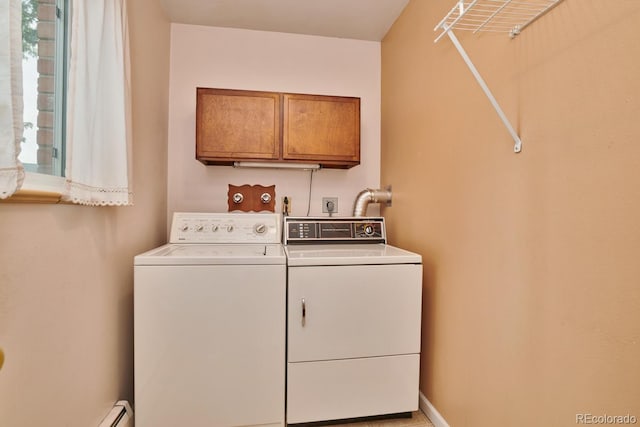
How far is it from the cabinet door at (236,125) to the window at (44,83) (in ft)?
2.74

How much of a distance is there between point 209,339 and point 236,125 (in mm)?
1306

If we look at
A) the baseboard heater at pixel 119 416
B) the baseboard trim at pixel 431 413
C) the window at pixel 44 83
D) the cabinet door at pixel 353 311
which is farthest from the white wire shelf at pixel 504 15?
the baseboard heater at pixel 119 416

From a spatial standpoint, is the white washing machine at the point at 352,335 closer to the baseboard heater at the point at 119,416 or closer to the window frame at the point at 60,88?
the baseboard heater at the point at 119,416

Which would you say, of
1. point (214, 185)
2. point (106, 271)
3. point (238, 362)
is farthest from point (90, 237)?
point (214, 185)

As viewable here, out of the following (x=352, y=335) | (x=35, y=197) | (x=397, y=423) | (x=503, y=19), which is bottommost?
(x=397, y=423)

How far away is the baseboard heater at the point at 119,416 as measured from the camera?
1.28m

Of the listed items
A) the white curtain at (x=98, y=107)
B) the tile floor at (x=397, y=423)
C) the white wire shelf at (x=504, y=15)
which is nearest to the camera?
the white wire shelf at (x=504, y=15)

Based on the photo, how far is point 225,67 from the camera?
87.7 inches

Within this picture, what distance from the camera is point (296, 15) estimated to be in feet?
6.77

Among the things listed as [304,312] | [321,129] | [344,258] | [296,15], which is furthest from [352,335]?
[296,15]

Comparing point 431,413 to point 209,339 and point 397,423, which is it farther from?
point 209,339

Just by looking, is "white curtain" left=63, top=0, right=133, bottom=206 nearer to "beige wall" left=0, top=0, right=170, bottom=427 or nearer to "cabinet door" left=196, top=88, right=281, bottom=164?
"beige wall" left=0, top=0, right=170, bottom=427

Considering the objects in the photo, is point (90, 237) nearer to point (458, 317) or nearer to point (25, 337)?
point (25, 337)

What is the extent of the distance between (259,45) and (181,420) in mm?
2437
